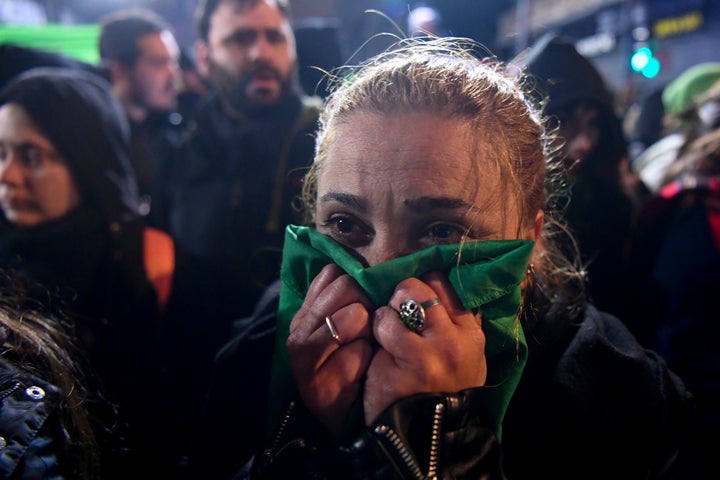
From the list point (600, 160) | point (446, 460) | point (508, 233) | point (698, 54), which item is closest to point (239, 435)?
point (446, 460)

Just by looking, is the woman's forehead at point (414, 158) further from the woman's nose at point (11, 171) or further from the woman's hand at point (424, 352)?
the woman's nose at point (11, 171)

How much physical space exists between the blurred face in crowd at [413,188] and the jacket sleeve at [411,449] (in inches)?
14.1

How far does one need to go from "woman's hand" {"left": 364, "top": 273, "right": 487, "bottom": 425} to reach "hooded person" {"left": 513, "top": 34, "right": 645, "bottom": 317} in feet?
4.37

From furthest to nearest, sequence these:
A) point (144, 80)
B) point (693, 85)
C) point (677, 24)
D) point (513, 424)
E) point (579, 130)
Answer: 1. point (677, 24)
2. point (693, 85)
3. point (144, 80)
4. point (579, 130)
5. point (513, 424)

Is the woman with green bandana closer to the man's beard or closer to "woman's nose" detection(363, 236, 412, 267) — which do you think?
"woman's nose" detection(363, 236, 412, 267)

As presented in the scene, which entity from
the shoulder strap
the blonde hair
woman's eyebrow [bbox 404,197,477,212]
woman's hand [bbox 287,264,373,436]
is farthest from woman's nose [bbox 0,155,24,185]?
woman's eyebrow [bbox 404,197,477,212]

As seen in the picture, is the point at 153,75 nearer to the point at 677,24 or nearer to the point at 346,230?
the point at 346,230

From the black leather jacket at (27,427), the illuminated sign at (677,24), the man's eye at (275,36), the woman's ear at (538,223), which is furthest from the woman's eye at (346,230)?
the illuminated sign at (677,24)

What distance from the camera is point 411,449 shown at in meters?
1.00

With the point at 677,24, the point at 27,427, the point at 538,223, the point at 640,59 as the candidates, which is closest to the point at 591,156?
the point at 538,223

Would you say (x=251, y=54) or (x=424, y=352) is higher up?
(x=251, y=54)

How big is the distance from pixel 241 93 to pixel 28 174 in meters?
1.17

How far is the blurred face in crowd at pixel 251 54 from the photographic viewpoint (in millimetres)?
2803

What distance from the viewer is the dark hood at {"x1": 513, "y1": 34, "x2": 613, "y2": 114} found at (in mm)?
2340
